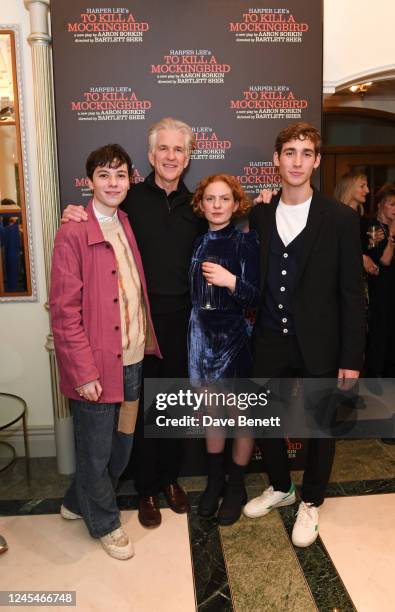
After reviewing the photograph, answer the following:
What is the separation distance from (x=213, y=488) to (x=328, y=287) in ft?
3.90

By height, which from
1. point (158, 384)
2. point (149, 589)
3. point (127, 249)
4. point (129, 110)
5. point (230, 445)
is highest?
point (129, 110)

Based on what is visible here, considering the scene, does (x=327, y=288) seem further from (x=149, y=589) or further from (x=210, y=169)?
(x=149, y=589)

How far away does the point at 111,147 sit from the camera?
215 centimetres

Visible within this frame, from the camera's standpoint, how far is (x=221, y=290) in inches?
93.1

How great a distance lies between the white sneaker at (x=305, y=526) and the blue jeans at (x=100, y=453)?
0.83 m

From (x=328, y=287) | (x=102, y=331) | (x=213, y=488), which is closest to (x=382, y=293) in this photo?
(x=328, y=287)

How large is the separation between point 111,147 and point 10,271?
4.29ft

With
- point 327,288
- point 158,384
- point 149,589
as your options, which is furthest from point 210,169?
point 149,589

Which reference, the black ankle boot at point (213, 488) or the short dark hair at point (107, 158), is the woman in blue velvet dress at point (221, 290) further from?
the short dark hair at point (107, 158)

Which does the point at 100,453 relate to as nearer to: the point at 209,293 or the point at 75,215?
the point at 209,293

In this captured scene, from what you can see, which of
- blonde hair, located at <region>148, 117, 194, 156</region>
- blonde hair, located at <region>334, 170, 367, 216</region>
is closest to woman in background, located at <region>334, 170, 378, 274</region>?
blonde hair, located at <region>334, 170, 367, 216</region>

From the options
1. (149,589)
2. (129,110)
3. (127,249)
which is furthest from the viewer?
(129,110)

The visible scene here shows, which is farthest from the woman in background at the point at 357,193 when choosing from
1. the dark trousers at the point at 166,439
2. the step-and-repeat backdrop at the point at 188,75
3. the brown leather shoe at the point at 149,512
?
the brown leather shoe at the point at 149,512

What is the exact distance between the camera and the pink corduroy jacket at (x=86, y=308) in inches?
81.6
